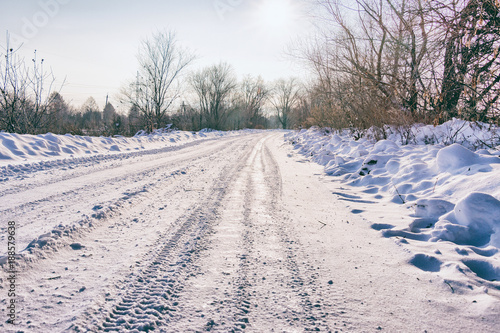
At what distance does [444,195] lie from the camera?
3352 millimetres

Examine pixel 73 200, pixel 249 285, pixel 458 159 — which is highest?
pixel 458 159

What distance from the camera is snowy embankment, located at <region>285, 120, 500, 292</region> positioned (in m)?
2.10

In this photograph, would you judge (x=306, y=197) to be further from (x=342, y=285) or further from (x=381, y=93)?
(x=381, y=93)

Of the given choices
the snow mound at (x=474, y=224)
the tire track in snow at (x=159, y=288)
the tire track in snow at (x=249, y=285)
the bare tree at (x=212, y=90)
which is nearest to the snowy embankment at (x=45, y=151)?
the tire track in snow at (x=159, y=288)

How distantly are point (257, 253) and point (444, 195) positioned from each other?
108 inches

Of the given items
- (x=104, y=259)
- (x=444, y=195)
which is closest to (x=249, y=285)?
(x=104, y=259)

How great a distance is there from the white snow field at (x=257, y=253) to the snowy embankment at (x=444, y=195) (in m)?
0.02

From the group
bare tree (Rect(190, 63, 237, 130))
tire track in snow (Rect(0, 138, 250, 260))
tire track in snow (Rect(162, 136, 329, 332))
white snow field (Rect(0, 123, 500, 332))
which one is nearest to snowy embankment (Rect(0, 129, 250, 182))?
white snow field (Rect(0, 123, 500, 332))

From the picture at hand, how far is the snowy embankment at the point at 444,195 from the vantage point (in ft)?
6.88

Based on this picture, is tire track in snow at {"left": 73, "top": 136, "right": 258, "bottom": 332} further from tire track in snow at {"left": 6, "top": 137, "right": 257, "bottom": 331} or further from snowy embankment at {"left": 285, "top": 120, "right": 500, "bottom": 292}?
snowy embankment at {"left": 285, "top": 120, "right": 500, "bottom": 292}

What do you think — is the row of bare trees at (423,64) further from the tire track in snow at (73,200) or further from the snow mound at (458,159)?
the tire track in snow at (73,200)

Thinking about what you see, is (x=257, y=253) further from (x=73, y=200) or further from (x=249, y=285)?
(x=73, y=200)

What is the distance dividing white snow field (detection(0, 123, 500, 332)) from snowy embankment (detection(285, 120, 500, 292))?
0.02 metres

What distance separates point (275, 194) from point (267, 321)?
2639 mm
